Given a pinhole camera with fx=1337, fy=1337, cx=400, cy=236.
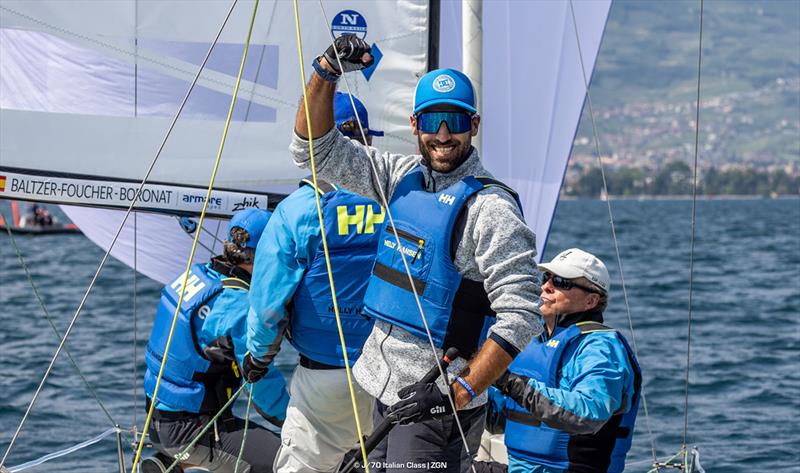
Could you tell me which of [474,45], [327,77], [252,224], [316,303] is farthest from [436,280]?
[474,45]

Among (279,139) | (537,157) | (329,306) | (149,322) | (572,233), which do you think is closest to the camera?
(329,306)

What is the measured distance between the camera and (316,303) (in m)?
4.12

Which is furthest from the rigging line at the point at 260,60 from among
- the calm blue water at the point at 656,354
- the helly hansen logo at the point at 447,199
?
the helly hansen logo at the point at 447,199

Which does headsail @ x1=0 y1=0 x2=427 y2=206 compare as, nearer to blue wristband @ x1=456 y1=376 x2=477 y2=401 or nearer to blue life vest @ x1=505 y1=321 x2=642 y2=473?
blue life vest @ x1=505 y1=321 x2=642 y2=473

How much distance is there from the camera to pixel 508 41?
6266mm

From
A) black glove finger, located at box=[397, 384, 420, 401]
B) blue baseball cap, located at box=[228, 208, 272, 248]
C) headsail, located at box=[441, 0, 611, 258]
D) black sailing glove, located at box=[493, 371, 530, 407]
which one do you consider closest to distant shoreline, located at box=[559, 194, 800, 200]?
headsail, located at box=[441, 0, 611, 258]

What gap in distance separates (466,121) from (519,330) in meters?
0.56

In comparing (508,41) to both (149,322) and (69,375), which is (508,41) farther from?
(149,322)

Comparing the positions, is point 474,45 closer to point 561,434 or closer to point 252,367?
point 252,367

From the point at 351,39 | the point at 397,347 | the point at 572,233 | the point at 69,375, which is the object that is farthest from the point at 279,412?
the point at 572,233

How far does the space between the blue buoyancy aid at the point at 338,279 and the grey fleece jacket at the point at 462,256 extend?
18.5 inches

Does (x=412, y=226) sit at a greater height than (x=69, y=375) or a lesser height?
greater

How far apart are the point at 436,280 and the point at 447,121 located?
0.41 metres

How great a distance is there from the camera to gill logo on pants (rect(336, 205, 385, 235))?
13.4 feet
